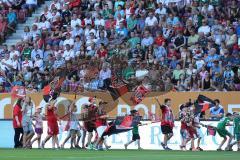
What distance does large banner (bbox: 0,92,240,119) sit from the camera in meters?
31.5

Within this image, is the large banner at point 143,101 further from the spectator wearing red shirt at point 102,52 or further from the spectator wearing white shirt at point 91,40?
the spectator wearing white shirt at point 91,40

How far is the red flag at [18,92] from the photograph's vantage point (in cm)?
3378

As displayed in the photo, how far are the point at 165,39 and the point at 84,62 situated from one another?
3.05 metres

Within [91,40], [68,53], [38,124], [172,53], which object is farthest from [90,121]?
[91,40]

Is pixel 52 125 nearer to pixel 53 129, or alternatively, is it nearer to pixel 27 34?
pixel 53 129

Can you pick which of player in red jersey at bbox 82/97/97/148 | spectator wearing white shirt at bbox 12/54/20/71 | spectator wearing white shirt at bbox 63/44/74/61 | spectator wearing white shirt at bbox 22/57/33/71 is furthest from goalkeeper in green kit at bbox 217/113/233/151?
spectator wearing white shirt at bbox 12/54/20/71

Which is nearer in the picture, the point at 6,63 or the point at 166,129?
the point at 166,129

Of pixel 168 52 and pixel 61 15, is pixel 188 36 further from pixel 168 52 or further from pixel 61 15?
pixel 61 15

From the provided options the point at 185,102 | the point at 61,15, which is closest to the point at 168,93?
the point at 185,102

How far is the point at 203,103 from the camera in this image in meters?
31.8

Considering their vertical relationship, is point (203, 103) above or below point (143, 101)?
below

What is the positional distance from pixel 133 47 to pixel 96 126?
11.5 feet

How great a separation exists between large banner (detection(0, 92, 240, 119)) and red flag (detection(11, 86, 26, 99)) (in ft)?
0.73

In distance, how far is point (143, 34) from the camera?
115ft
